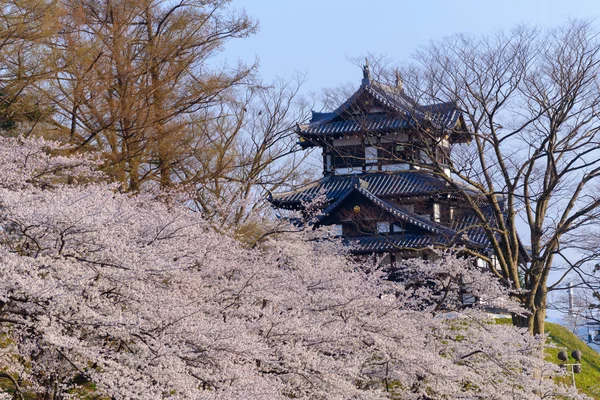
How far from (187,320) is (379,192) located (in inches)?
676

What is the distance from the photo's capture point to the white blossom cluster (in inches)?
253

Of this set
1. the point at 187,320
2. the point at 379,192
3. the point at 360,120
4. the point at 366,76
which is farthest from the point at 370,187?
the point at 187,320

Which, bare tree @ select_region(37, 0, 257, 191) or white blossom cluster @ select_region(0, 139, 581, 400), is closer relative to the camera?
white blossom cluster @ select_region(0, 139, 581, 400)

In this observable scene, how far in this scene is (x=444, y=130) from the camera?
1645 centimetres

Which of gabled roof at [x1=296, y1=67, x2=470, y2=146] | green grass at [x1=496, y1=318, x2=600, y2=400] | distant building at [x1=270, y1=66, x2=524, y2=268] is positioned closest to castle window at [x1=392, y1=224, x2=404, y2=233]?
distant building at [x1=270, y1=66, x2=524, y2=268]

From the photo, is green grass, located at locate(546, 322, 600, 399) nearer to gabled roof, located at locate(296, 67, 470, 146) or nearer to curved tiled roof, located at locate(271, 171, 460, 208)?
curved tiled roof, located at locate(271, 171, 460, 208)

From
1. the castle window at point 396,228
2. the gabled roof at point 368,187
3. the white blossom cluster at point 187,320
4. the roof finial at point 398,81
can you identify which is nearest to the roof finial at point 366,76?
the gabled roof at point 368,187

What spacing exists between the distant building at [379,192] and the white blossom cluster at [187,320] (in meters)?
7.32

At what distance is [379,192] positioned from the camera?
78.2 feet

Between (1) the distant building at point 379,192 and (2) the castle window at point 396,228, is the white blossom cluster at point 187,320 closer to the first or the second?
(1) the distant building at point 379,192

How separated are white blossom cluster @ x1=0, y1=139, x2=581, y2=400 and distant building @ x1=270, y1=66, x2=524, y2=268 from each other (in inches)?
288

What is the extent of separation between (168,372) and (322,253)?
9.64 meters

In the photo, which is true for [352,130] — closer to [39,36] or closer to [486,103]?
[486,103]

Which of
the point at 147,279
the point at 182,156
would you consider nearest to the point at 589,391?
the point at 182,156
